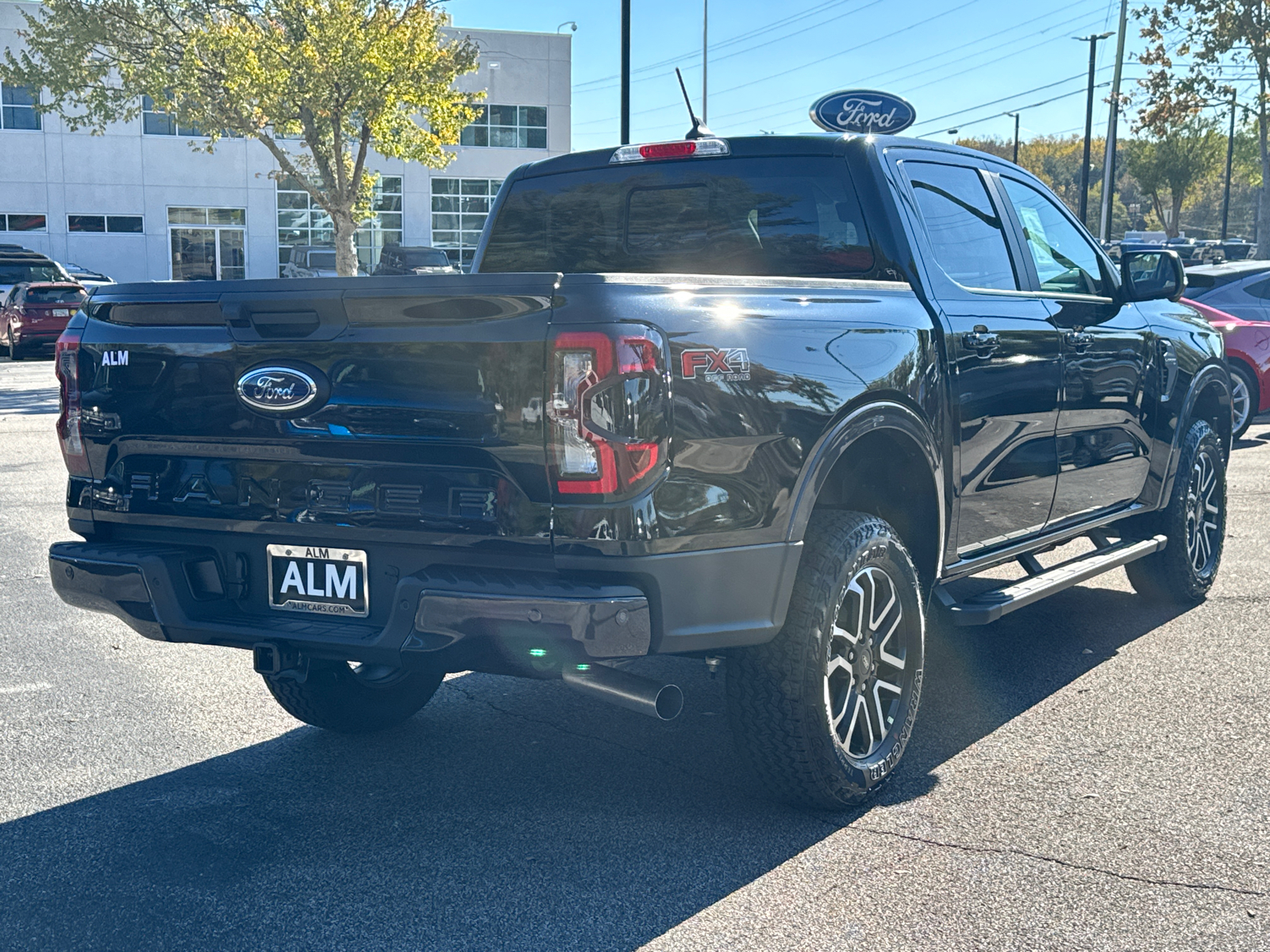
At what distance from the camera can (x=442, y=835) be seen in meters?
3.75

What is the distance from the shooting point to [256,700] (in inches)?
200

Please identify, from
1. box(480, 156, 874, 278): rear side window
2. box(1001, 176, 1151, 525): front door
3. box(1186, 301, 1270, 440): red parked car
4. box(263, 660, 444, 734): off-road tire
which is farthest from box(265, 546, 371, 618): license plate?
box(1186, 301, 1270, 440): red parked car

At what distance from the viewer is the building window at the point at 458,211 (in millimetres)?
49625

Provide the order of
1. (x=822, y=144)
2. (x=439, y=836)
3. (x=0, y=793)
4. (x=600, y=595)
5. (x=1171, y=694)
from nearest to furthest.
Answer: (x=600, y=595)
(x=439, y=836)
(x=0, y=793)
(x=822, y=144)
(x=1171, y=694)

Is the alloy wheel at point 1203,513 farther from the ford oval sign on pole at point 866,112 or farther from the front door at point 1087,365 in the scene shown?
the ford oval sign on pole at point 866,112

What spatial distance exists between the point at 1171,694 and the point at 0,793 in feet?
13.2

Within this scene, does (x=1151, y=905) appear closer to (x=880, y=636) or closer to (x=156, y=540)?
(x=880, y=636)

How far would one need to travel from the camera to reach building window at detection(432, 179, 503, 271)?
49.6 metres

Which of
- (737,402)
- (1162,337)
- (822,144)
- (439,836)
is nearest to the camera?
(737,402)

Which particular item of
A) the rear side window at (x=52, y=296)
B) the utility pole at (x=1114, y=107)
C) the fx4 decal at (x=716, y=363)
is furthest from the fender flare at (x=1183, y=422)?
the utility pole at (x=1114, y=107)

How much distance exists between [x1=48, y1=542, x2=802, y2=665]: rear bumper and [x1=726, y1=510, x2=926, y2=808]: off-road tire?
154mm

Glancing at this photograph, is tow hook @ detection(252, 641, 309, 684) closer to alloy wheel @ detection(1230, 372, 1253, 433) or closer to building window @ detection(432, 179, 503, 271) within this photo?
alloy wheel @ detection(1230, 372, 1253, 433)

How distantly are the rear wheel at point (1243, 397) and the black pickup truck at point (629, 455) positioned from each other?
900 centimetres

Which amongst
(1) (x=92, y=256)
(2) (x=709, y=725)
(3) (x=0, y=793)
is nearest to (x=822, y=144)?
(2) (x=709, y=725)
